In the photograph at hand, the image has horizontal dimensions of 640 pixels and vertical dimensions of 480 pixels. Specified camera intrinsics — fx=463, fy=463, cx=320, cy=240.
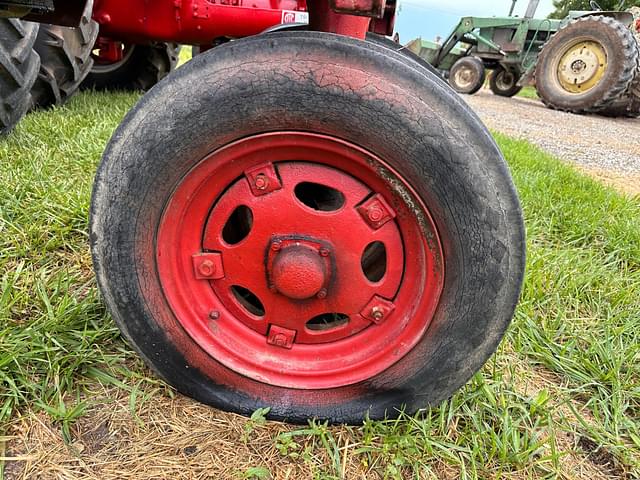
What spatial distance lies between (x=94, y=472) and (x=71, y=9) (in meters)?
1.28

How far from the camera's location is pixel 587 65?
7.70 meters

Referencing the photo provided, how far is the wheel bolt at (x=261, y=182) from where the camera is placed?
1073 mm

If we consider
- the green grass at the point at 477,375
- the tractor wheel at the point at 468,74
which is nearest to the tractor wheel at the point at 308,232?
the green grass at the point at 477,375

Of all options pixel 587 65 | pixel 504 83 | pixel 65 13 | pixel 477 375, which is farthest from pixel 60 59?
pixel 504 83

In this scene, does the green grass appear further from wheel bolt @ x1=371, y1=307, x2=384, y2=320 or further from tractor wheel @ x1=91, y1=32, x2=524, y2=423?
wheel bolt @ x1=371, y1=307, x2=384, y2=320

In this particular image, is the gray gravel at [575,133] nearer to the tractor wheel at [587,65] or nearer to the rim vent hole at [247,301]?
the tractor wheel at [587,65]

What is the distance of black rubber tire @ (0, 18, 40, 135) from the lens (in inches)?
83.3

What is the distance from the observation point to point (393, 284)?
1.11 m

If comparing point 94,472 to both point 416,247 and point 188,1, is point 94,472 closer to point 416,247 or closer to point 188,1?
point 416,247

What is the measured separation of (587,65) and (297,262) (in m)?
8.53

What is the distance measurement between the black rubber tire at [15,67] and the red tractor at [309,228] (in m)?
1.10

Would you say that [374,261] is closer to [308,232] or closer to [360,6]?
[308,232]

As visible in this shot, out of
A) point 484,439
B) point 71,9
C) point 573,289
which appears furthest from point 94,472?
point 573,289

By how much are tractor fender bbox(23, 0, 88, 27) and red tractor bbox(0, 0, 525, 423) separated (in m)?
0.12
